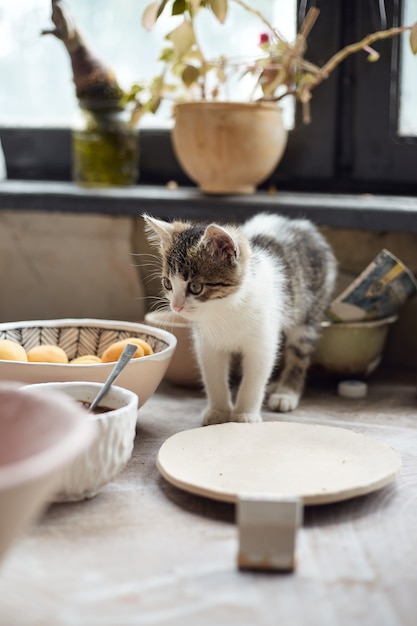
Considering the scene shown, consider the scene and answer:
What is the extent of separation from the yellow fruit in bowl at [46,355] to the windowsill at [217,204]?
24.6 inches

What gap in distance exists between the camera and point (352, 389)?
1628 millimetres

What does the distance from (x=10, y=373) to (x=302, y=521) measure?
511mm

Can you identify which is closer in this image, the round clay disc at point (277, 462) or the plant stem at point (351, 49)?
the round clay disc at point (277, 462)

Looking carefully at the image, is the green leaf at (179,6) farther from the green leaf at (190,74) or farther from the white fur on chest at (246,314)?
the white fur on chest at (246,314)

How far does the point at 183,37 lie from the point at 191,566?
111 centimetres

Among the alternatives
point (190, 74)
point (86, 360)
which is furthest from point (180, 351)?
point (190, 74)

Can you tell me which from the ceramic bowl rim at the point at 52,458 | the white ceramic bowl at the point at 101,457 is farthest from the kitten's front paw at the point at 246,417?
the ceramic bowl rim at the point at 52,458

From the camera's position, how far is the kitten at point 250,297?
53.8 inches

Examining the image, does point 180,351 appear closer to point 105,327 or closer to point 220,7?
point 105,327

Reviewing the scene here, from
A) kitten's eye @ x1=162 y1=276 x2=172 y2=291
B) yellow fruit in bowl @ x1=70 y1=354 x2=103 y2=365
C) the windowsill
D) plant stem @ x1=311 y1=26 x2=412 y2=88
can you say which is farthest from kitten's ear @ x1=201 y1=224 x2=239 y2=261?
plant stem @ x1=311 y1=26 x2=412 y2=88

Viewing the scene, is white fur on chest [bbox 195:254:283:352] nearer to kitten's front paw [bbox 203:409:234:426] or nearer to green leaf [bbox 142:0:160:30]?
kitten's front paw [bbox 203:409:234:426]

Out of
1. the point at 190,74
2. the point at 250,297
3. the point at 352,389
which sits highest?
the point at 190,74

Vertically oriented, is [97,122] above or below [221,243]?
above

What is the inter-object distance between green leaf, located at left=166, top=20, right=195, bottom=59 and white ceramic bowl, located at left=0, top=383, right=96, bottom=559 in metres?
1.02
